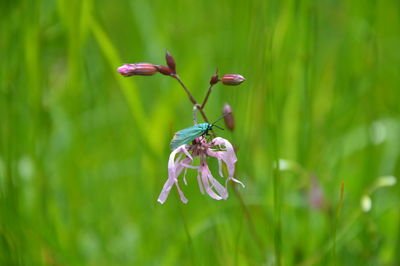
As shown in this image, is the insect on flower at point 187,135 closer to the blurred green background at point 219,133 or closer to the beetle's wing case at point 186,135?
the beetle's wing case at point 186,135

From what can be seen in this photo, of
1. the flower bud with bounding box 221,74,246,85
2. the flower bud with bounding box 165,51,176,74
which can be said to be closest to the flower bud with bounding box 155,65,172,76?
the flower bud with bounding box 165,51,176,74

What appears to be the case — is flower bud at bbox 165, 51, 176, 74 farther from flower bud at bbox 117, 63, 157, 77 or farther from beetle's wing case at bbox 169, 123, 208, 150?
beetle's wing case at bbox 169, 123, 208, 150

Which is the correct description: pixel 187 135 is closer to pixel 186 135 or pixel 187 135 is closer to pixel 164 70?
pixel 186 135

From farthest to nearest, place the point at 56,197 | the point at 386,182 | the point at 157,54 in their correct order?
1. the point at 157,54
2. the point at 56,197
3. the point at 386,182

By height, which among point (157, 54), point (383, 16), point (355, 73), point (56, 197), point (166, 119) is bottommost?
point (56, 197)

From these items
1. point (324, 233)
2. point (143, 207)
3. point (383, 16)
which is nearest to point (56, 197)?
point (143, 207)

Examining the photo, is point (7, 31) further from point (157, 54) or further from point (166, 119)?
point (157, 54)
